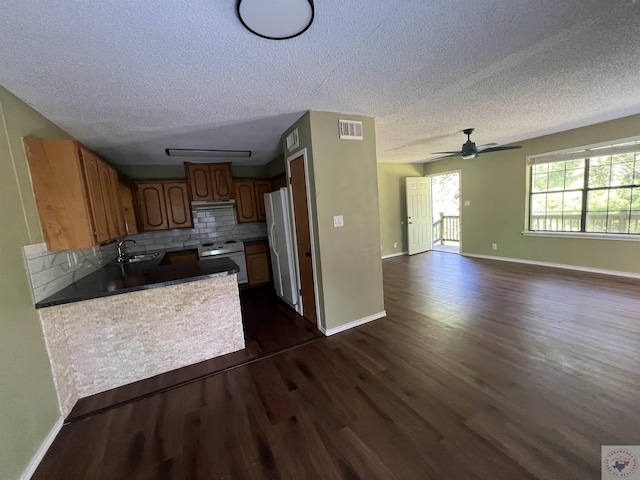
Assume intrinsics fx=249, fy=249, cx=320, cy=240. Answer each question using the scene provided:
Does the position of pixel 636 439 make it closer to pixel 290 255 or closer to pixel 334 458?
pixel 334 458

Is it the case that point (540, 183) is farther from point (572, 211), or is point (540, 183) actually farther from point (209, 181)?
point (209, 181)

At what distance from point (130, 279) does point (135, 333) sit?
495mm

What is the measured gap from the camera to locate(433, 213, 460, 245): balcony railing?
309 inches

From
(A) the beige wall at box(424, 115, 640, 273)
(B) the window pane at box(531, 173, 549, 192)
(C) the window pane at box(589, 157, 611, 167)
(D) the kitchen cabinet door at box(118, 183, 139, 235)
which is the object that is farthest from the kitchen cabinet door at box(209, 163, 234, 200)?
(C) the window pane at box(589, 157, 611, 167)

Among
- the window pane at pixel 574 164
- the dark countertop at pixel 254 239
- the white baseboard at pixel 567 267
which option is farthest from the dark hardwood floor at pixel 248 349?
the window pane at pixel 574 164

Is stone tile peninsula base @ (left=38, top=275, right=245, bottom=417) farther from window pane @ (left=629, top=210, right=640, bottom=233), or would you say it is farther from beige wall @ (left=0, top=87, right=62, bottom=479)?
window pane @ (left=629, top=210, right=640, bottom=233)

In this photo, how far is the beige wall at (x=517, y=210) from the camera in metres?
3.90

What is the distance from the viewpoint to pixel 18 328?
1.54 m

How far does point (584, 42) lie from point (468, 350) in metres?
2.50

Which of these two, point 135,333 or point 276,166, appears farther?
point 276,166

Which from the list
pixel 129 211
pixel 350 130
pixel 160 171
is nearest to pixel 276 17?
pixel 350 130

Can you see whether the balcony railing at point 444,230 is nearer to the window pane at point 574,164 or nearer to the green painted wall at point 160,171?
the window pane at point 574,164

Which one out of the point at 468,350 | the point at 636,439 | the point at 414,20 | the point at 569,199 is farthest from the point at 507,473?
the point at 569,199

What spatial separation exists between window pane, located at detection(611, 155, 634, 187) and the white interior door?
328 cm
